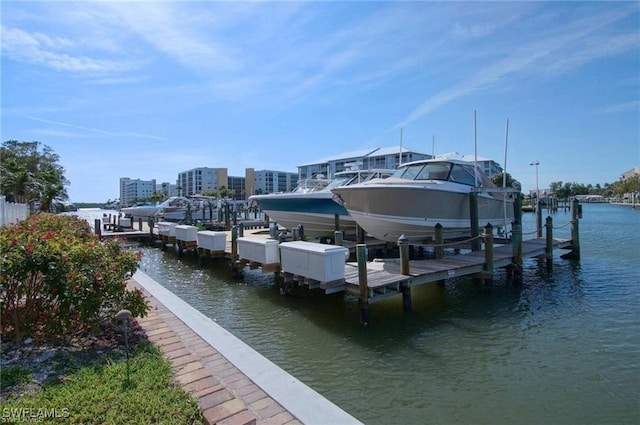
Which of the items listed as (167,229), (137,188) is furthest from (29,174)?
(137,188)

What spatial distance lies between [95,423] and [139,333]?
2.28 m

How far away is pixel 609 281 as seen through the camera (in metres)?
11.3

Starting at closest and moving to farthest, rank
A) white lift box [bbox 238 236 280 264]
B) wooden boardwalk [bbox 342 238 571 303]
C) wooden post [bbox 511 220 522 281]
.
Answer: wooden boardwalk [bbox 342 238 571 303] → white lift box [bbox 238 236 280 264] → wooden post [bbox 511 220 522 281]

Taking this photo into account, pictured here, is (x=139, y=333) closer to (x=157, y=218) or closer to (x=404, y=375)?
(x=404, y=375)

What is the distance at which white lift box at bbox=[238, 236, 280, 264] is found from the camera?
1028 centimetres

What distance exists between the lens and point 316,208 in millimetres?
16781

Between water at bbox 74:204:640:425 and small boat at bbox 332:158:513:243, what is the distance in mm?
2270

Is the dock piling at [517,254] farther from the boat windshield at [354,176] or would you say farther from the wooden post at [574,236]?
the boat windshield at [354,176]

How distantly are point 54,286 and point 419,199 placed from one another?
32.1 ft

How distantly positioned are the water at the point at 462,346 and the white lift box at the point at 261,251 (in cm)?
94

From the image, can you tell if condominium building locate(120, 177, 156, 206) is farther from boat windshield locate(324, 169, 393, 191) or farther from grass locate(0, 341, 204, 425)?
grass locate(0, 341, 204, 425)

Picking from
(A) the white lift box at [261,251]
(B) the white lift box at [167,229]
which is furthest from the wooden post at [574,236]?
(B) the white lift box at [167,229]

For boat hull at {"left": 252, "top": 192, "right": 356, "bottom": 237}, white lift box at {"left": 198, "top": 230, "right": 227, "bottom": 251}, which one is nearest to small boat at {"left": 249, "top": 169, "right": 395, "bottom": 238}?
boat hull at {"left": 252, "top": 192, "right": 356, "bottom": 237}

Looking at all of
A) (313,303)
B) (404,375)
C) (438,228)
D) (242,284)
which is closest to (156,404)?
(404,375)
